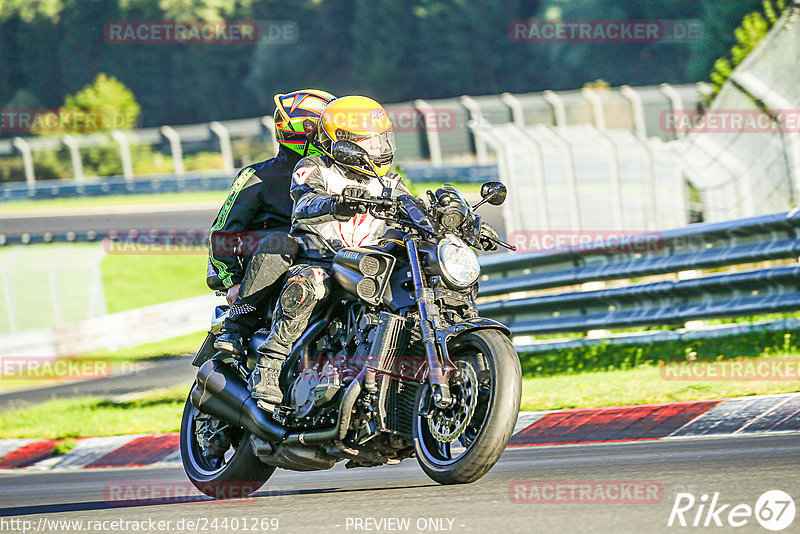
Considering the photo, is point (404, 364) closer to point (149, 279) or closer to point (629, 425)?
point (629, 425)

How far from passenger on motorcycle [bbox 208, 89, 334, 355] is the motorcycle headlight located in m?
1.23

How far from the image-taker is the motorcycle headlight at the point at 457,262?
15.9ft

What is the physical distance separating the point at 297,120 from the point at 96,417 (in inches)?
219

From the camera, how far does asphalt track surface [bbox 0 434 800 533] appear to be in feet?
12.9

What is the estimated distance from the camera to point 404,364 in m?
5.05

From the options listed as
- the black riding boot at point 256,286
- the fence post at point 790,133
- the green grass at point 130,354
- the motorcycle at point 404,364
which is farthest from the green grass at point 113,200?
the motorcycle at point 404,364

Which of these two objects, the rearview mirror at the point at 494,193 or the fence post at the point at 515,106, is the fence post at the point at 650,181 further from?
the fence post at the point at 515,106

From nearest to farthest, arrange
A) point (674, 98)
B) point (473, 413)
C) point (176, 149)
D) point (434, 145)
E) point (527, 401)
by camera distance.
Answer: point (473, 413)
point (527, 401)
point (674, 98)
point (434, 145)
point (176, 149)

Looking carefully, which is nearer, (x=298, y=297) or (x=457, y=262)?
(x=457, y=262)

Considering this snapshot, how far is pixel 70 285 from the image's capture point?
64.5ft

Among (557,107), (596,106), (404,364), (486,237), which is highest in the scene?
(557,107)

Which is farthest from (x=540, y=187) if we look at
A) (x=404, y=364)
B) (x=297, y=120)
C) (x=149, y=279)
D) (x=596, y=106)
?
(x=149, y=279)

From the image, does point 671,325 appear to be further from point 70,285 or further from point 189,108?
point 189,108

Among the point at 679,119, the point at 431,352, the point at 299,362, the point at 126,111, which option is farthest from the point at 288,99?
the point at 126,111
